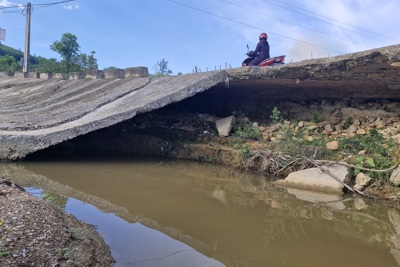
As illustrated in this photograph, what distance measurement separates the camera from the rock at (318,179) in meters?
5.17

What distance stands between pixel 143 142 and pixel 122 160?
3.73 ft

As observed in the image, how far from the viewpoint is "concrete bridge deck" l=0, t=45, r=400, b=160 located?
589 cm

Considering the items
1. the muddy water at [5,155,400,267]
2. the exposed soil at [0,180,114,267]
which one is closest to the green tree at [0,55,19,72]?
the muddy water at [5,155,400,267]

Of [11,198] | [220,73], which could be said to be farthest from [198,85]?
[11,198]

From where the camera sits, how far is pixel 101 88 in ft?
34.0

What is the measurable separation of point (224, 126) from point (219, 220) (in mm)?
4272

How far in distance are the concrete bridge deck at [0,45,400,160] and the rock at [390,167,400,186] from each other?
4.93 ft

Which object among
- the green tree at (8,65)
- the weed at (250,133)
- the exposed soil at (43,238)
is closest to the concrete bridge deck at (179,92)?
the weed at (250,133)

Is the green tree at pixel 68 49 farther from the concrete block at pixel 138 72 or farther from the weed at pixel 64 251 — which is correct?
the weed at pixel 64 251

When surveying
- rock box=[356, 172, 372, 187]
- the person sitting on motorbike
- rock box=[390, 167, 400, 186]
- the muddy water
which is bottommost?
the muddy water

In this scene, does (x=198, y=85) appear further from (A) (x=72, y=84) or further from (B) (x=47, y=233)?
(A) (x=72, y=84)

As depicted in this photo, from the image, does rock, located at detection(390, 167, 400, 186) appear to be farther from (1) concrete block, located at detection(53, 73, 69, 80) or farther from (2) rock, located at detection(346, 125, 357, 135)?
(1) concrete block, located at detection(53, 73, 69, 80)

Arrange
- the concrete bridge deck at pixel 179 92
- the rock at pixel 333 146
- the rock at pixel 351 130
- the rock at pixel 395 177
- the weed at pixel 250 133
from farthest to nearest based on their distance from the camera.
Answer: the weed at pixel 250 133
the rock at pixel 351 130
the rock at pixel 333 146
the concrete bridge deck at pixel 179 92
the rock at pixel 395 177

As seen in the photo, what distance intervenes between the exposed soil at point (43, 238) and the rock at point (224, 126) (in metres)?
4.94
